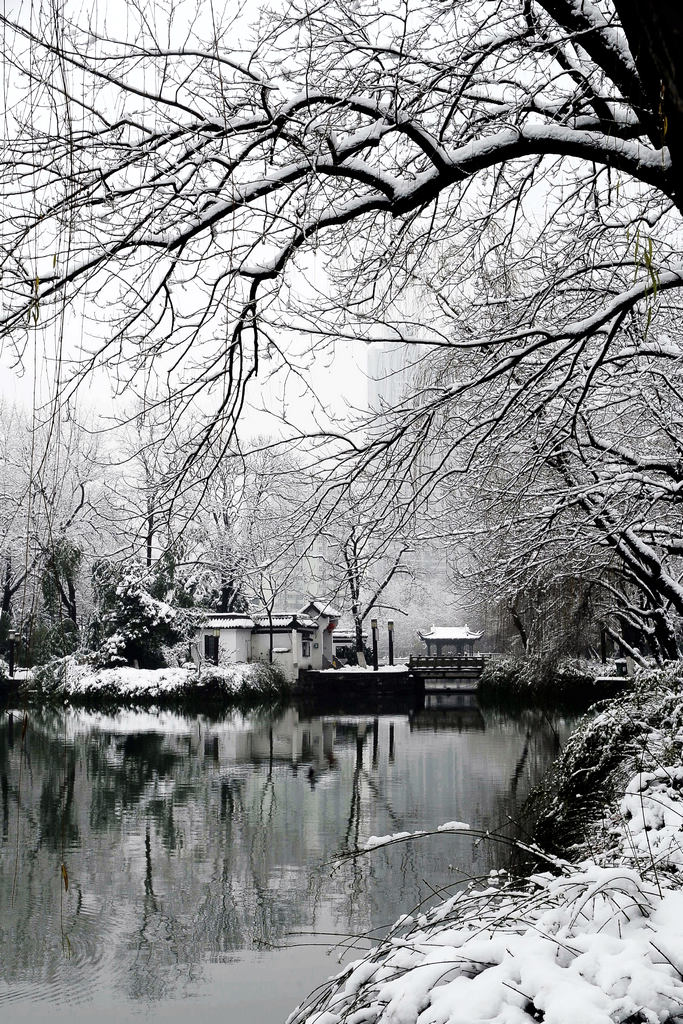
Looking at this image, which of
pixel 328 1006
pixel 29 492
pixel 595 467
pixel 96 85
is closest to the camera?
pixel 29 492

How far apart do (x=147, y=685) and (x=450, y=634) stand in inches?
1508

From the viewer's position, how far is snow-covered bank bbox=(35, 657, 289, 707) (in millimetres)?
30125

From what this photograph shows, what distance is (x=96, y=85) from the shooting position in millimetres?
4312

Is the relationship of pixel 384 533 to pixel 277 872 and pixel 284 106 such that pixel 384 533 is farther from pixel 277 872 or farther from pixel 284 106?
pixel 277 872

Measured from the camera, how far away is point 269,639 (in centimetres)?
4234

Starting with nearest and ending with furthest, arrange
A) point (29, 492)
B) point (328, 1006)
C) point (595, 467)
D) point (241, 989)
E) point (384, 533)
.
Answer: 1. point (29, 492)
2. point (328, 1006)
3. point (384, 533)
4. point (241, 989)
5. point (595, 467)

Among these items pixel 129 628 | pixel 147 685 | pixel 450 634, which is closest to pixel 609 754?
pixel 147 685

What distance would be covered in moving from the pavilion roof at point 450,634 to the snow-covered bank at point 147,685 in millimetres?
33409

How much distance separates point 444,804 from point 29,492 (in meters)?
11.6

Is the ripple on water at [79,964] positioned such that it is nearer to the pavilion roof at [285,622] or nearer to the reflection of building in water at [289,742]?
the reflection of building in water at [289,742]

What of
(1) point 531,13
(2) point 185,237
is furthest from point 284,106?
(1) point 531,13

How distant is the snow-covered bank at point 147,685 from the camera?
3012 cm

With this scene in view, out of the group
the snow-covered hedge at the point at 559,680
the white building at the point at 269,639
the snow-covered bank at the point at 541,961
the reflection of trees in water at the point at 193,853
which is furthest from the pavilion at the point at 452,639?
the snow-covered bank at the point at 541,961

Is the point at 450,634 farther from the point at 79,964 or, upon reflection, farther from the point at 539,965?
the point at 539,965
